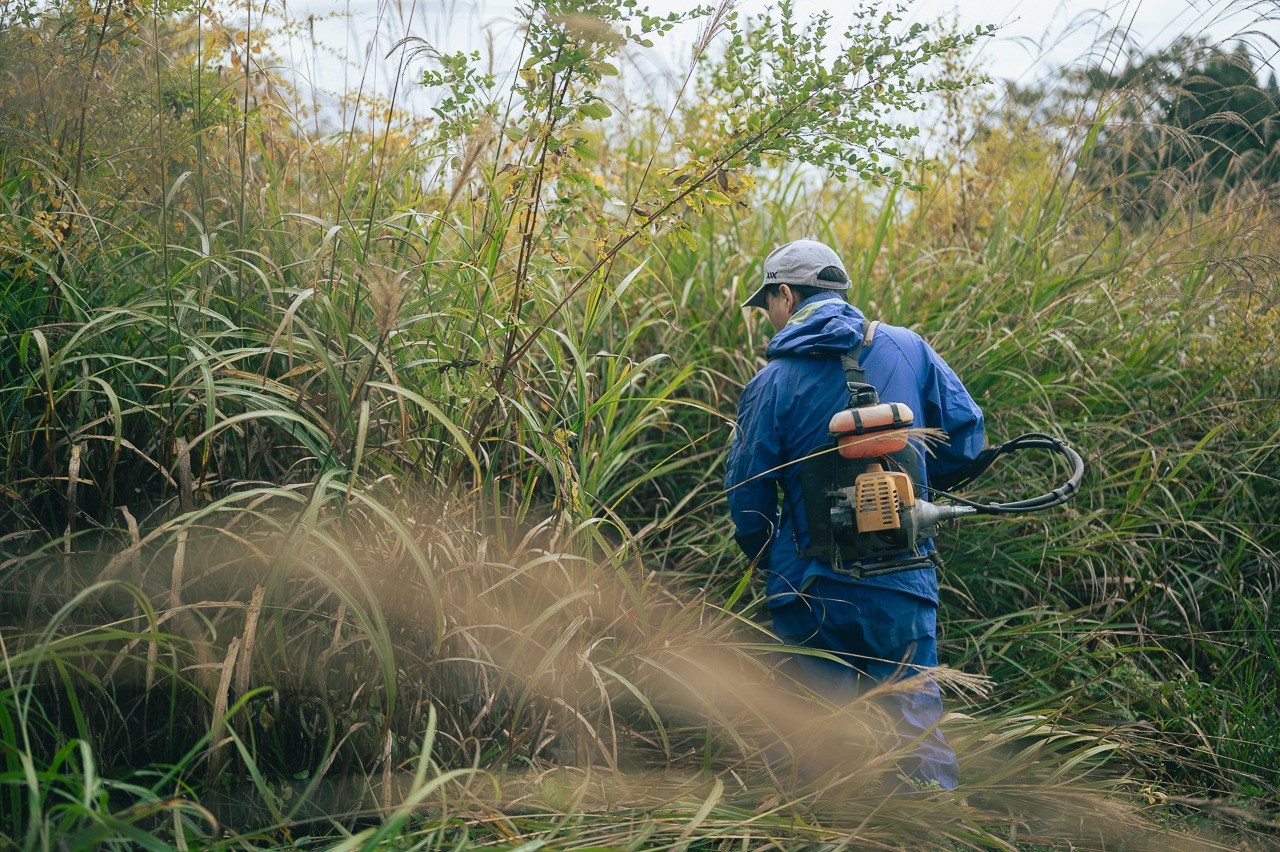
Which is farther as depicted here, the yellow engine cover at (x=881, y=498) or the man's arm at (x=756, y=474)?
the man's arm at (x=756, y=474)

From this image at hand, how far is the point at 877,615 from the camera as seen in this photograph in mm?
2680

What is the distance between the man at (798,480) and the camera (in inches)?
106

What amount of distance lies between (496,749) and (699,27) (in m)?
1.86

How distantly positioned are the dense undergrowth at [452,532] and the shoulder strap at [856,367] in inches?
21.0

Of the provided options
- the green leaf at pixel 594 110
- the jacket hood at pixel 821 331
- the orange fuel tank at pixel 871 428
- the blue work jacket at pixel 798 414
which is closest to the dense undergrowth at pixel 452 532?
the green leaf at pixel 594 110

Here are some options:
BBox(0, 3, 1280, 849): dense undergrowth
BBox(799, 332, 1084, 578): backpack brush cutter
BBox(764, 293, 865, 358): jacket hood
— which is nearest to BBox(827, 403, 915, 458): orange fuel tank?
BBox(799, 332, 1084, 578): backpack brush cutter

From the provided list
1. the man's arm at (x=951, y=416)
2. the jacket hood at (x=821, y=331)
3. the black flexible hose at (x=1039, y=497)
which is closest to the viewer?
the black flexible hose at (x=1039, y=497)

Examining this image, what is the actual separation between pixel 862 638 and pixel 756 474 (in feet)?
1.91

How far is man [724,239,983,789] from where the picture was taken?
2.69m

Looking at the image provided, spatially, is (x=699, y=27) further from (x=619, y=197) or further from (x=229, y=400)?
(x=619, y=197)

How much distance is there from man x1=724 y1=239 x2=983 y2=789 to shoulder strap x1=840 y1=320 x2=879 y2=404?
13 millimetres

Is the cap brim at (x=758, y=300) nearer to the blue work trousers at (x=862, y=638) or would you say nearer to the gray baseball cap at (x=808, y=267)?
the gray baseball cap at (x=808, y=267)

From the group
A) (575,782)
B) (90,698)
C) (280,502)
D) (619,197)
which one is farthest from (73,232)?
(619,197)

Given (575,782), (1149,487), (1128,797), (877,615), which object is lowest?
(1128,797)
